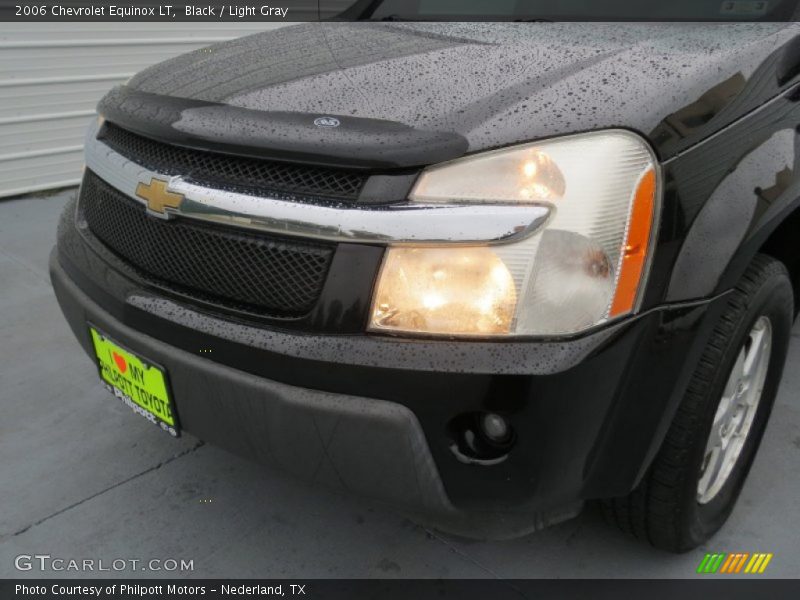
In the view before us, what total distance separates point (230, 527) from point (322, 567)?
0.99 feet

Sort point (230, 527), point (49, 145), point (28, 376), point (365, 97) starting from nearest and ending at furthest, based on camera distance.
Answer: point (365, 97) → point (230, 527) → point (28, 376) → point (49, 145)

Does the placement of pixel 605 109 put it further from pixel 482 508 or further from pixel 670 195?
pixel 482 508

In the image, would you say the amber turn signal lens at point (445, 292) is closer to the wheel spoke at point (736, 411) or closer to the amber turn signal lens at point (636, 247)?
the amber turn signal lens at point (636, 247)

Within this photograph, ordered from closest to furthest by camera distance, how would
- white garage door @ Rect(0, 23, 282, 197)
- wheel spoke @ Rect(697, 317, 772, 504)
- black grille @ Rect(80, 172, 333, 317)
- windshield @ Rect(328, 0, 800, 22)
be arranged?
1. black grille @ Rect(80, 172, 333, 317)
2. wheel spoke @ Rect(697, 317, 772, 504)
3. windshield @ Rect(328, 0, 800, 22)
4. white garage door @ Rect(0, 23, 282, 197)

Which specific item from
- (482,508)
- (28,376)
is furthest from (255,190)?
(28,376)

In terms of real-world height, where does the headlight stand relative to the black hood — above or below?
below

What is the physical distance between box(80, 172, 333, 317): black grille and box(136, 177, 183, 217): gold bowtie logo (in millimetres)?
35

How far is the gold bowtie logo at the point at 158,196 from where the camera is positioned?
1.56 m

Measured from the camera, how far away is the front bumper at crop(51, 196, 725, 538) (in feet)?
4.45

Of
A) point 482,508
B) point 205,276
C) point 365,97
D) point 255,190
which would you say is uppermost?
point 365,97

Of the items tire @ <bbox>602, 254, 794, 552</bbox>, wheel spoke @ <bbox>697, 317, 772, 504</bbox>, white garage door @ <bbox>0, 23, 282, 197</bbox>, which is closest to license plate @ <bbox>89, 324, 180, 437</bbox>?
tire @ <bbox>602, 254, 794, 552</bbox>

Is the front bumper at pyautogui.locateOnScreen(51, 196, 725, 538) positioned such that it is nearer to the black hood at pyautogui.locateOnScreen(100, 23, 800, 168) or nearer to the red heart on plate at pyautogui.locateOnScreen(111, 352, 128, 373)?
the red heart on plate at pyautogui.locateOnScreen(111, 352, 128, 373)

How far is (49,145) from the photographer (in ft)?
17.0

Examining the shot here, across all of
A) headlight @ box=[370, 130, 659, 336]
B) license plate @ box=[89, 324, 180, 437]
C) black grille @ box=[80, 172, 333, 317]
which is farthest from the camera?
license plate @ box=[89, 324, 180, 437]
